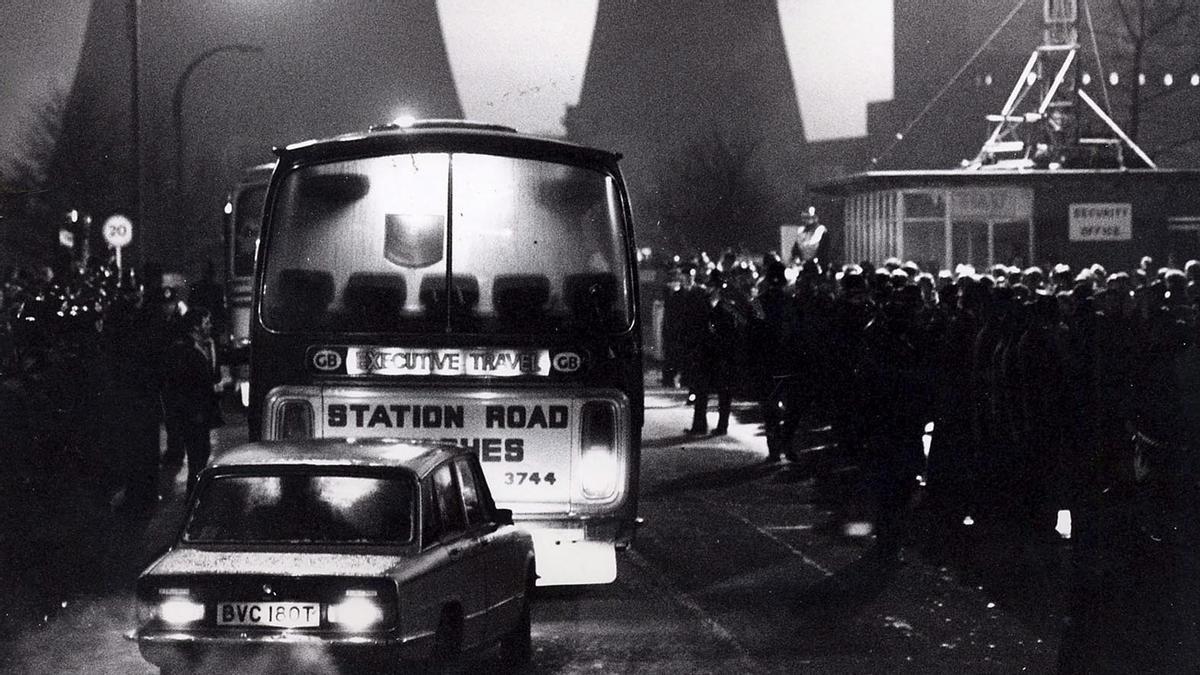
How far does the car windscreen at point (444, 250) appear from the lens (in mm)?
12172

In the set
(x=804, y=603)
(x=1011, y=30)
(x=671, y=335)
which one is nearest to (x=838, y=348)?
(x=804, y=603)

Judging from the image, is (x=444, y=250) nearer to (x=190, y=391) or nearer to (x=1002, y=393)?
(x=190, y=391)

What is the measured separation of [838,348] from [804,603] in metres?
7.09

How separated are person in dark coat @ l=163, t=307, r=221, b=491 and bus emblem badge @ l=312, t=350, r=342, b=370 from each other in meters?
4.15

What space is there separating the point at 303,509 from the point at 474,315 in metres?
3.52

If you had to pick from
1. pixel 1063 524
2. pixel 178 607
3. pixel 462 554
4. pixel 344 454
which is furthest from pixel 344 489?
pixel 1063 524

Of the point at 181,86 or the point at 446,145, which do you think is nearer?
the point at 446,145

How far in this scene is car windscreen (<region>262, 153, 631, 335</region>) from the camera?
479 inches

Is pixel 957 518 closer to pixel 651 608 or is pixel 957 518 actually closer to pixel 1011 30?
pixel 651 608

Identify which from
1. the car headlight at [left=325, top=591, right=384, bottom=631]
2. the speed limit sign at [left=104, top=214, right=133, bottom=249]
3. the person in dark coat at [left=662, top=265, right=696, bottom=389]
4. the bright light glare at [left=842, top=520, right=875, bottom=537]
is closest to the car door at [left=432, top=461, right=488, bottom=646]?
the car headlight at [left=325, top=591, right=384, bottom=631]

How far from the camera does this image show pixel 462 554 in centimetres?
901

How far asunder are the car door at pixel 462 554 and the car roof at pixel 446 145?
3365 millimetres

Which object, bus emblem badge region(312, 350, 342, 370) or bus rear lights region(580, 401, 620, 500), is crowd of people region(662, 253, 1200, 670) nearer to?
bus rear lights region(580, 401, 620, 500)

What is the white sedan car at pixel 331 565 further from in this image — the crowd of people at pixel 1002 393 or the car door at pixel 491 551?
the crowd of people at pixel 1002 393
